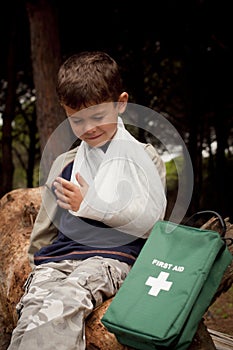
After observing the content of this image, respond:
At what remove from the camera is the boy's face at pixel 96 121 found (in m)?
2.94

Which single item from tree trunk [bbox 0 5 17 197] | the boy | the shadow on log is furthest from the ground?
tree trunk [bbox 0 5 17 197]

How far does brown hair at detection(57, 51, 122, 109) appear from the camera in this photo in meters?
2.92

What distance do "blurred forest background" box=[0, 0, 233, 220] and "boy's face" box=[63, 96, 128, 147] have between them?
415 cm

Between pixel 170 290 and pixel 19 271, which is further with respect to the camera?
pixel 19 271

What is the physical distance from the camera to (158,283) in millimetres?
2432

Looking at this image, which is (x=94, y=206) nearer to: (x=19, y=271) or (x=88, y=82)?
(x=88, y=82)

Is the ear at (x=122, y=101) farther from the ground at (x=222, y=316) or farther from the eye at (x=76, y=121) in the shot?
the ground at (x=222, y=316)

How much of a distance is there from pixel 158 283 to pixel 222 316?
12.2 feet

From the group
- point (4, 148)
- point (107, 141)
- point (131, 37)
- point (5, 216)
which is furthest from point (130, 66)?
point (107, 141)

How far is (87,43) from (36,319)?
22.0 feet

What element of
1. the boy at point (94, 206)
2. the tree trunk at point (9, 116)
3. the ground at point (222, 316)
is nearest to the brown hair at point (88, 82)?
the boy at point (94, 206)

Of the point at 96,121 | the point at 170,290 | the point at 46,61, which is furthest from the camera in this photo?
the point at 46,61

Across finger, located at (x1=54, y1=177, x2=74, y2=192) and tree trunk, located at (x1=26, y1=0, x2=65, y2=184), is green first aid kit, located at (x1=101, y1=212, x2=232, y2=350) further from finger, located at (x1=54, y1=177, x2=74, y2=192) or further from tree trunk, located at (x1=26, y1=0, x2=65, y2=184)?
tree trunk, located at (x1=26, y1=0, x2=65, y2=184)

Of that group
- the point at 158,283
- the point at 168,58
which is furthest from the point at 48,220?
the point at 168,58
